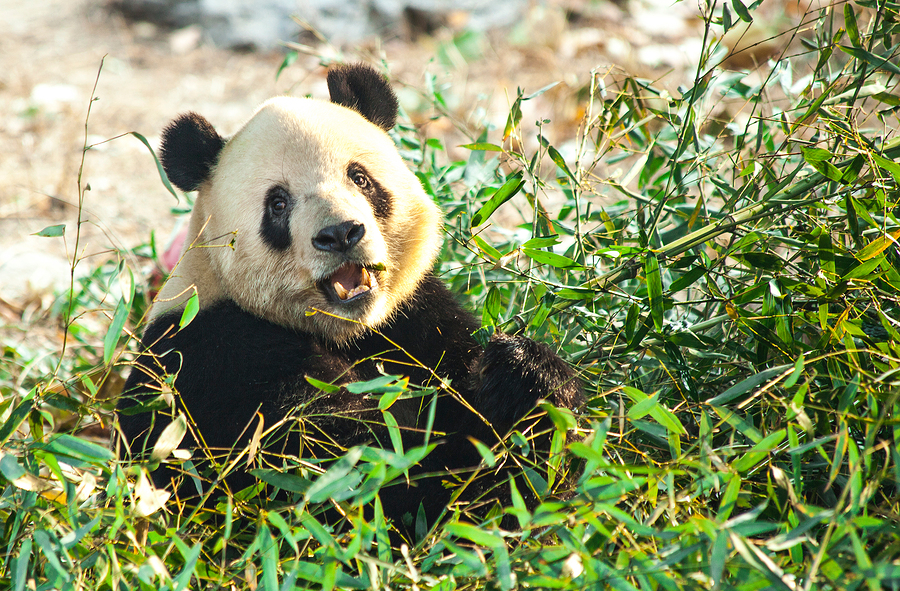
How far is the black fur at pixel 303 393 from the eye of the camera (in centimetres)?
207

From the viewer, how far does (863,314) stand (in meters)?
1.95

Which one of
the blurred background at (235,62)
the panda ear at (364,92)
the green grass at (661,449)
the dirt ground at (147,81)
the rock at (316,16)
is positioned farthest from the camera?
the rock at (316,16)

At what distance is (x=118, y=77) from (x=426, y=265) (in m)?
6.04

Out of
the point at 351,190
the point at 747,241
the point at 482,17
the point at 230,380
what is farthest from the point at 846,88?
the point at 482,17

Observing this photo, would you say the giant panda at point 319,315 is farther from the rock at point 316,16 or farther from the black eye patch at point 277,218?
the rock at point 316,16

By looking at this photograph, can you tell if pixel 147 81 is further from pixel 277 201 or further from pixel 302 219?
pixel 302 219

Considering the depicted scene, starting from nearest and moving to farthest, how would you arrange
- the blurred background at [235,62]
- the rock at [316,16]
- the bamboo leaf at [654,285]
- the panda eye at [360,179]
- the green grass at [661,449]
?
the green grass at [661,449] < the bamboo leaf at [654,285] < the panda eye at [360,179] < the blurred background at [235,62] < the rock at [316,16]

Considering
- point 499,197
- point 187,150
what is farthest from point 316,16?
point 499,197

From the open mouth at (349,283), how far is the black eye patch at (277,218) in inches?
7.8

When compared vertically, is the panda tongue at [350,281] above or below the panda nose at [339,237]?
below

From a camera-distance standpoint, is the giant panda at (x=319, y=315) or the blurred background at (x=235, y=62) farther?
the blurred background at (x=235, y=62)

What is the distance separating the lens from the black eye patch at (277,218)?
2.34 m

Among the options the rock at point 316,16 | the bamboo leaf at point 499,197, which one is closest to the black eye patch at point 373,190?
the bamboo leaf at point 499,197

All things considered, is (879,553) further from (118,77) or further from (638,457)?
(118,77)
